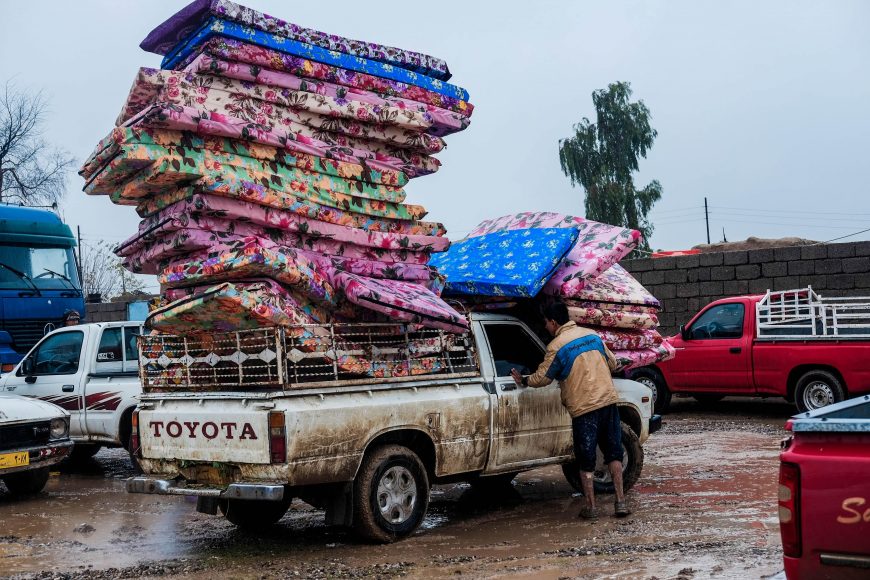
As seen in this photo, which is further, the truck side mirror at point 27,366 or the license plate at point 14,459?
the truck side mirror at point 27,366

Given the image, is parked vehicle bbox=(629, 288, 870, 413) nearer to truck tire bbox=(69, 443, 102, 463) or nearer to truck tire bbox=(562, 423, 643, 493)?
truck tire bbox=(562, 423, 643, 493)

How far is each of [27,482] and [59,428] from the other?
0.61 m

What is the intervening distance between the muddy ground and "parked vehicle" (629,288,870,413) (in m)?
3.41

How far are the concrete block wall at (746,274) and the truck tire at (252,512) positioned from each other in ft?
36.5

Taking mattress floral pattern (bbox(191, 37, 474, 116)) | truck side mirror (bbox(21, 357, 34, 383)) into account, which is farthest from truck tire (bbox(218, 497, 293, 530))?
truck side mirror (bbox(21, 357, 34, 383))

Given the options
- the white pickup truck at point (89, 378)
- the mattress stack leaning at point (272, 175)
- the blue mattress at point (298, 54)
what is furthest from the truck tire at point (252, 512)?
the white pickup truck at point (89, 378)

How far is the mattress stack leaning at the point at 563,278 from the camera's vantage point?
8320 millimetres

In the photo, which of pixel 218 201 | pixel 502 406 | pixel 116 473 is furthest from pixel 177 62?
pixel 116 473

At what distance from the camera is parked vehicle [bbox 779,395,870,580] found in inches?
140

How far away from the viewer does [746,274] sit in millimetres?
16828

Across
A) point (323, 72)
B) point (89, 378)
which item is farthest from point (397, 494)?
point (89, 378)

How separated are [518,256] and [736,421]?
24.0 feet

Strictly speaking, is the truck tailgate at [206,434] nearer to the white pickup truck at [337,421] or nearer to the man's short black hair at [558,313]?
the white pickup truck at [337,421]

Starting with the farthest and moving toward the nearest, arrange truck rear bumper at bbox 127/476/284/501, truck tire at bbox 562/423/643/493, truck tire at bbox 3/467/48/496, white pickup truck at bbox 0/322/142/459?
white pickup truck at bbox 0/322/142/459
truck tire at bbox 3/467/48/496
truck tire at bbox 562/423/643/493
truck rear bumper at bbox 127/476/284/501
